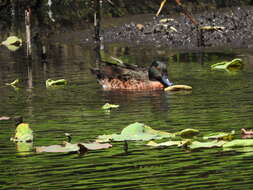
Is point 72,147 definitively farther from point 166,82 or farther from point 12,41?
point 12,41

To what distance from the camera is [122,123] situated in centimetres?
1755

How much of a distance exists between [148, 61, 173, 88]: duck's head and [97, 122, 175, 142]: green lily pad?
868 centimetres

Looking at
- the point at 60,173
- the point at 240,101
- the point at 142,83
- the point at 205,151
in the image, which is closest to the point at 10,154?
the point at 60,173

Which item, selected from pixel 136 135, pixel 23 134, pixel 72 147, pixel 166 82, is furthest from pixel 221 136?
pixel 166 82

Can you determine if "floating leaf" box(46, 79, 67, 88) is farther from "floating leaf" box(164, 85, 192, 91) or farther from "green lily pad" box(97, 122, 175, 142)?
"green lily pad" box(97, 122, 175, 142)

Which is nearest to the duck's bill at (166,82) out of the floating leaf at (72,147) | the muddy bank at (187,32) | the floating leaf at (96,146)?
the floating leaf at (96,146)

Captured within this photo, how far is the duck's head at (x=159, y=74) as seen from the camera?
24.0 m

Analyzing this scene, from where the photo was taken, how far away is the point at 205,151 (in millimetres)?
13922

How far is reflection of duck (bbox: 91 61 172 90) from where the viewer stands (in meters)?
24.0

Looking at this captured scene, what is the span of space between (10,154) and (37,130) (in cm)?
251

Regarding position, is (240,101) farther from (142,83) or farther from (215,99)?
(142,83)

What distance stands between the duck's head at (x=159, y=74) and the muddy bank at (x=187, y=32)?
14.5 m

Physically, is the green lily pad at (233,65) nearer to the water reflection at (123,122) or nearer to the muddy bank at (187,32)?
the water reflection at (123,122)

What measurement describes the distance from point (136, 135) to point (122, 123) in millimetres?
2552
